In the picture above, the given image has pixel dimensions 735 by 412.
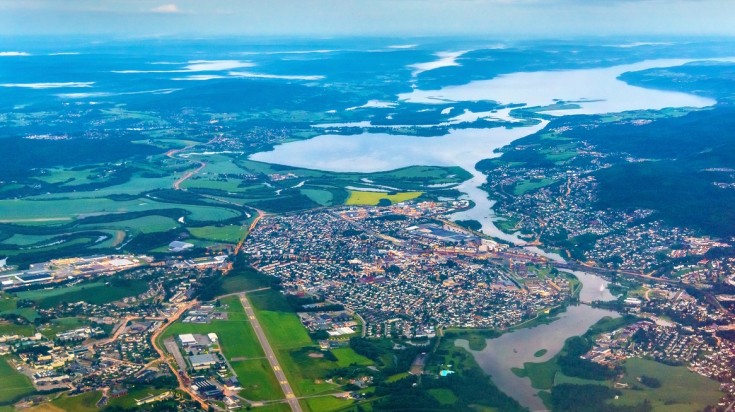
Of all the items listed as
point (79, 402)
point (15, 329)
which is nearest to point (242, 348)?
point (79, 402)

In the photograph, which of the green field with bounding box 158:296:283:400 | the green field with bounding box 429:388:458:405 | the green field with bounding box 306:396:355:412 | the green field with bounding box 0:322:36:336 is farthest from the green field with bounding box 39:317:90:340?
the green field with bounding box 429:388:458:405

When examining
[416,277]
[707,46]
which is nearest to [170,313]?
[416,277]

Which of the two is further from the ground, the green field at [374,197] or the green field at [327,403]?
the green field at [327,403]

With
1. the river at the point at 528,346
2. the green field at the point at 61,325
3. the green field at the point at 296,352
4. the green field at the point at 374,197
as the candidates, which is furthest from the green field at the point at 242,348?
the green field at the point at 374,197

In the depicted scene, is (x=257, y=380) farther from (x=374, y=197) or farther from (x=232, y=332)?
(x=374, y=197)

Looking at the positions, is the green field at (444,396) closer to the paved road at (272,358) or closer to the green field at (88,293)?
the paved road at (272,358)

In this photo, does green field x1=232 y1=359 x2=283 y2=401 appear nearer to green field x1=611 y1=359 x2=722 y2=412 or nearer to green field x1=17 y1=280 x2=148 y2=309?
green field x1=17 y1=280 x2=148 y2=309
